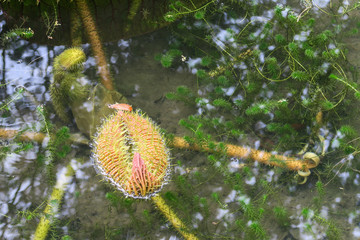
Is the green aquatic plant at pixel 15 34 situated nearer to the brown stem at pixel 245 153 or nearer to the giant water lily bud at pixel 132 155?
the brown stem at pixel 245 153

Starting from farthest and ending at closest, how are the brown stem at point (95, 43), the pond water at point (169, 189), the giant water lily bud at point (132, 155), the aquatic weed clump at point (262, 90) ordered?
the brown stem at point (95, 43) < the aquatic weed clump at point (262, 90) < the pond water at point (169, 189) < the giant water lily bud at point (132, 155)

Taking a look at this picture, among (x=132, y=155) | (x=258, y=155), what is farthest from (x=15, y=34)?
(x=258, y=155)

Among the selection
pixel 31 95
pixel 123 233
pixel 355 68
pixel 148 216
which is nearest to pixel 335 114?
pixel 355 68

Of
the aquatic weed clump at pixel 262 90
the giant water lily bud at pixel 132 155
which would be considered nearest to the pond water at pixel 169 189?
the aquatic weed clump at pixel 262 90

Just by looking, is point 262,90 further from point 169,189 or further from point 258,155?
point 169,189

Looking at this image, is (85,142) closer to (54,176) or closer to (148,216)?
(54,176)

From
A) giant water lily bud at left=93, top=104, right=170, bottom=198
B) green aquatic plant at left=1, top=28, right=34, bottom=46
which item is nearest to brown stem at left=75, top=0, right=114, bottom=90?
green aquatic plant at left=1, top=28, right=34, bottom=46
